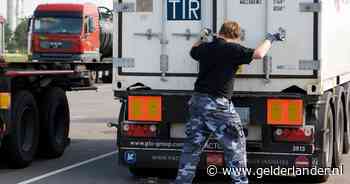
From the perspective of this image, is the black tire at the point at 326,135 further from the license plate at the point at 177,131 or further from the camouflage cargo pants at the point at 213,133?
the license plate at the point at 177,131

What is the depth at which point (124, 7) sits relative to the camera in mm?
9547

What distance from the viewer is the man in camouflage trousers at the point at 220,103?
27.1ft

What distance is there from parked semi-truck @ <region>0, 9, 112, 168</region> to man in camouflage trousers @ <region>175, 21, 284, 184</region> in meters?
3.11

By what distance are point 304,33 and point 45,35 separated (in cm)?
2572

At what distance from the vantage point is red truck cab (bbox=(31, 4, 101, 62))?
33.5 meters

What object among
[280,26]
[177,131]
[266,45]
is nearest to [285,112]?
[280,26]

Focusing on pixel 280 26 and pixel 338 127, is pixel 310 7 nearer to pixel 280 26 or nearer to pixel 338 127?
pixel 280 26

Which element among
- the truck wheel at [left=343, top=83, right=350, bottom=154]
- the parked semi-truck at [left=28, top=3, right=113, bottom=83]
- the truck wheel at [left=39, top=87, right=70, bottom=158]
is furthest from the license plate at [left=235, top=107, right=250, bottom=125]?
the parked semi-truck at [left=28, top=3, right=113, bottom=83]

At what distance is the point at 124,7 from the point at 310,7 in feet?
7.33

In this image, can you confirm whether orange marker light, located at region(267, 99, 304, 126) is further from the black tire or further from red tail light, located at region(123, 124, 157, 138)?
red tail light, located at region(123, 124, 157, 138)

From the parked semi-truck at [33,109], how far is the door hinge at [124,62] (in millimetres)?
1715

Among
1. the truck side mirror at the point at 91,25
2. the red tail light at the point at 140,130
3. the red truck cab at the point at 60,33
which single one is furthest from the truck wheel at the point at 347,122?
the truck side mirror at the point at 91,25

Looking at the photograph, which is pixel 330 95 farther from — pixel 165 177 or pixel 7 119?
pixel 7 119

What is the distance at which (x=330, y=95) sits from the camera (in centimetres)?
979
